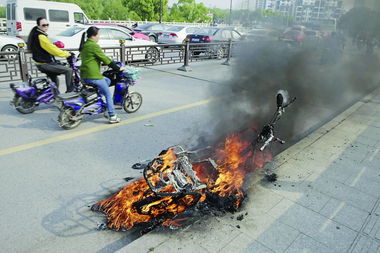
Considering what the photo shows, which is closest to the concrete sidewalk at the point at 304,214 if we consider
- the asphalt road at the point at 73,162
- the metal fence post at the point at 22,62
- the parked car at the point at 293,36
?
the asphalt road at the point at 73,162

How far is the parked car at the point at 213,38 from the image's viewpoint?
558 inches

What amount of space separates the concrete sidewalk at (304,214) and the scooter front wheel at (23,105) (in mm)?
4624

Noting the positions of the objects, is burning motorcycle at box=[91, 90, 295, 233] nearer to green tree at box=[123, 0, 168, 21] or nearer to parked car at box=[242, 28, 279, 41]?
parked car at box=[242, 28, 279, 41]

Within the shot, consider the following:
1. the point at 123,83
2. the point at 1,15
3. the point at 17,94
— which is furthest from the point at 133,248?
the point at 1,15

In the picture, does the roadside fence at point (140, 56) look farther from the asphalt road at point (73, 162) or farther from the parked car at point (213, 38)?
the asphalt road at point (73, 162)

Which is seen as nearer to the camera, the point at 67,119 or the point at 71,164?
the point at 71,164

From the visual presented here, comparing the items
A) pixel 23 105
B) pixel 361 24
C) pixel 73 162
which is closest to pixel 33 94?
pixel 23 105

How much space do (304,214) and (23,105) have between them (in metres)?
5.56

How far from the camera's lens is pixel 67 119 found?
5328 mm

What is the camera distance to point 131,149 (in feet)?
15.5

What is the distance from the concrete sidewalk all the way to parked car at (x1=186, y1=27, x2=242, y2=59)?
953cm

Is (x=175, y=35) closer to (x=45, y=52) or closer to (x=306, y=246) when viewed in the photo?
(x=45, y=52)

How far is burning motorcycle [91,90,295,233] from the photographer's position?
2.94 metres

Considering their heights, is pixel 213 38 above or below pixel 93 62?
above
